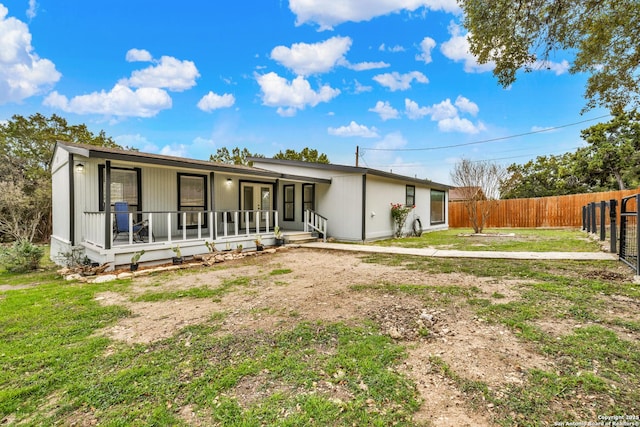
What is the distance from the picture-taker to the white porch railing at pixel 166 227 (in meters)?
6.98

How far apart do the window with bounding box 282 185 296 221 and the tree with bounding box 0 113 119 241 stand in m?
12.9

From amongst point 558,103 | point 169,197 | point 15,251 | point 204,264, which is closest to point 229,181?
point 169,197

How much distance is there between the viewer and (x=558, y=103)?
1770cm

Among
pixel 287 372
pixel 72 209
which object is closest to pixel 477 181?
pixel 287 372

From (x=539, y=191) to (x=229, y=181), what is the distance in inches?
967

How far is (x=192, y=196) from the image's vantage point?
994cm

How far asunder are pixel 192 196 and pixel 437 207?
1370 cm

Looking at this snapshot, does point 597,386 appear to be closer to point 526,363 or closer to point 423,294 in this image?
point 526,363

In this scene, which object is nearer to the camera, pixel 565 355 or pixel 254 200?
pixel 565 355

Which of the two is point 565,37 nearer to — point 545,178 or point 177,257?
point 177,257

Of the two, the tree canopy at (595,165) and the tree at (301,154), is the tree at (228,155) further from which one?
the tree canopy at (595,165)

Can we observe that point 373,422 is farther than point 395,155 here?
No

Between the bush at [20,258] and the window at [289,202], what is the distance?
26.3 feet

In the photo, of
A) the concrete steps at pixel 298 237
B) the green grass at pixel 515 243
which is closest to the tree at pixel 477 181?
the green grass at pixel 515 243
